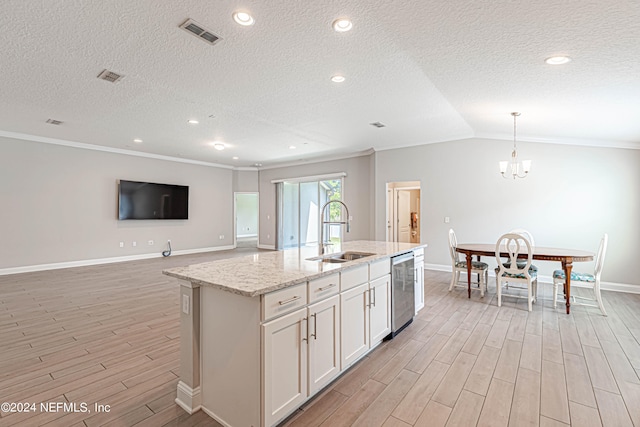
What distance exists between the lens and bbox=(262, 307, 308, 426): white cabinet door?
158cm

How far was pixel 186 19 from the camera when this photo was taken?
2307 mm

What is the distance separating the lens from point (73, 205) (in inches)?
259

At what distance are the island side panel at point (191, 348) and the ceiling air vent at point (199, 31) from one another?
6.65 feet

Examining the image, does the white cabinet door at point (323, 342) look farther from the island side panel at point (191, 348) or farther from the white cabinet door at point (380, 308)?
the island side panel at point (191, 348)

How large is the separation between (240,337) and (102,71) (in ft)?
11.0

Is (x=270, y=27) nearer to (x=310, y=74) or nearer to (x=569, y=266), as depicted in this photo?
(x=310, y=74)

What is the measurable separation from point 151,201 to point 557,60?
8517mm

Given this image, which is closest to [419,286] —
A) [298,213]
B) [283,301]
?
[283,301]

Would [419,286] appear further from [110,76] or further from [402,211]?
[402,211]

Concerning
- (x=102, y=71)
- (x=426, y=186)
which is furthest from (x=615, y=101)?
(x=102, y=71)

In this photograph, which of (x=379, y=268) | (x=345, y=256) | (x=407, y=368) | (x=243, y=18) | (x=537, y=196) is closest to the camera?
(x=243, y=18)

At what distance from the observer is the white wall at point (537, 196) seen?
15.8 ft

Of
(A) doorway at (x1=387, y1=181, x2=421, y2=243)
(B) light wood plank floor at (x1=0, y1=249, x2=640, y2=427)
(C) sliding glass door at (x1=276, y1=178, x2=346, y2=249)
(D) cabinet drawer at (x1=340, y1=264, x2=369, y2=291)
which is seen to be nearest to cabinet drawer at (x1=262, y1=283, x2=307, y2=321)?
(D) cabinet drawer at (x1=340, y1=264, x2=369, y2=291)

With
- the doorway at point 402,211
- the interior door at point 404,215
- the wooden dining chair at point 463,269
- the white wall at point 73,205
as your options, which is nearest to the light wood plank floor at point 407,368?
the wooden dining chair at point 463,269
